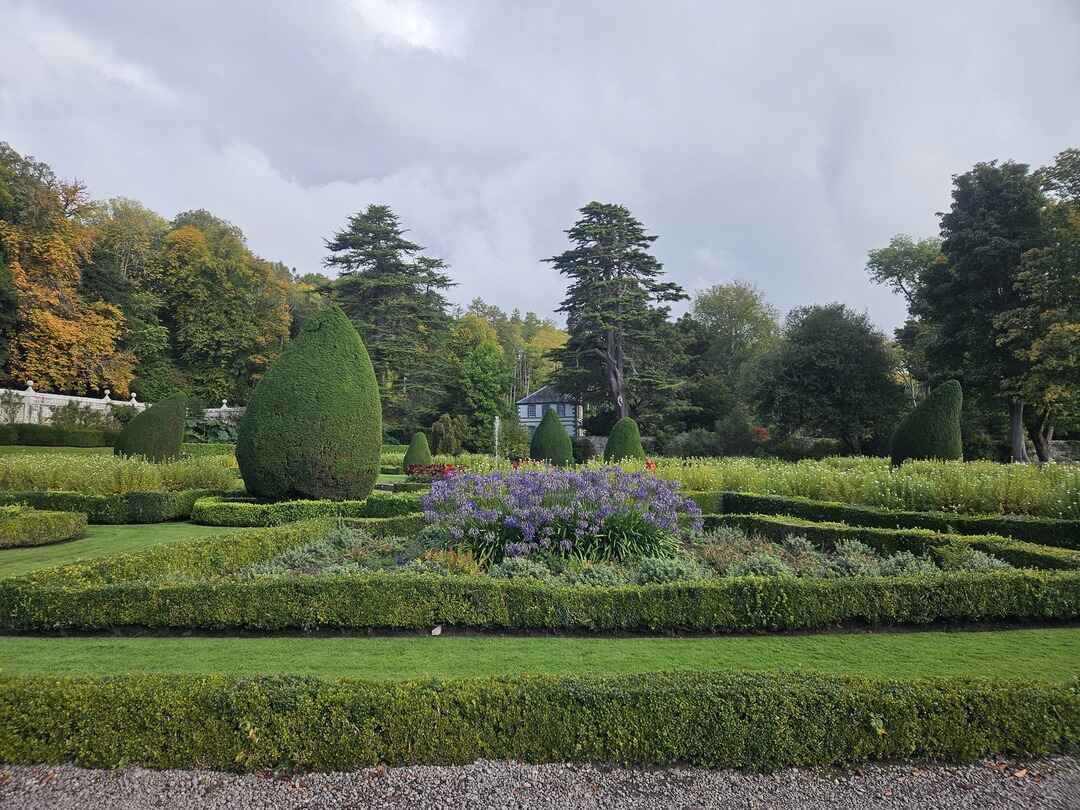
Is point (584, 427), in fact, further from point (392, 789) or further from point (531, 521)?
point (392, 789)

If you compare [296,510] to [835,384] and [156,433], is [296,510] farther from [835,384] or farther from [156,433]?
[835,384]

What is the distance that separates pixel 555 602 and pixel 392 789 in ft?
7.14

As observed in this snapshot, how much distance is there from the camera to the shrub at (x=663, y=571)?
19.5ft

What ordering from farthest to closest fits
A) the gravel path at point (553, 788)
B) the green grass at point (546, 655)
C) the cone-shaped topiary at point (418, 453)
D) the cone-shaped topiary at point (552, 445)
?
1. the cone-shaped topiary at point (418, 453)
2. the cone-shaped topiary at point (552, 445)
3. the green grass at point (546, 655)
4. the gravel path at point (553, 788)

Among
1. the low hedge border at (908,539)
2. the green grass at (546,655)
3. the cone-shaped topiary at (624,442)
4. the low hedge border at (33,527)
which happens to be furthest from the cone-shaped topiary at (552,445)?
the green grass at (546,655)

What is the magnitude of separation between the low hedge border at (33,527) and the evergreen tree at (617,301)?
27.2 meters

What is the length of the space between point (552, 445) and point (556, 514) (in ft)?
44.3

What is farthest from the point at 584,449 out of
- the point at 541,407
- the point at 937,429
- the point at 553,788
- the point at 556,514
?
the point at 553,788

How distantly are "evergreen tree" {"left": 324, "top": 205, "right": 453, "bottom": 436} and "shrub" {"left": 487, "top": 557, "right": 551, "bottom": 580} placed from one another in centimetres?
3139

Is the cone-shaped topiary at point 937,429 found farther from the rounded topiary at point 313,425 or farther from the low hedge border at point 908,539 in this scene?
the rounded topiary at point 313,425

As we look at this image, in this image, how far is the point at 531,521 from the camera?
6.66 meters

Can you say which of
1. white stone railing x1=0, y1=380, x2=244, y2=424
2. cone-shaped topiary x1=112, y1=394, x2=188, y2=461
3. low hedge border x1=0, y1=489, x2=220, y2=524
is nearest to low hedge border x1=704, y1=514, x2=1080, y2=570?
low hedge border x1=0, y1=489, x2=220, y2=524

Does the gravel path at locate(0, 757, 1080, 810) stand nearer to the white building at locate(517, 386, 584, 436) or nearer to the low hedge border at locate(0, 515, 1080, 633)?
the low hedge border at locate(0, 515, 1080, 633)

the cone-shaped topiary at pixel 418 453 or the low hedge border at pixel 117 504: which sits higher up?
the cone-shaped topiary at pixel 418 453
